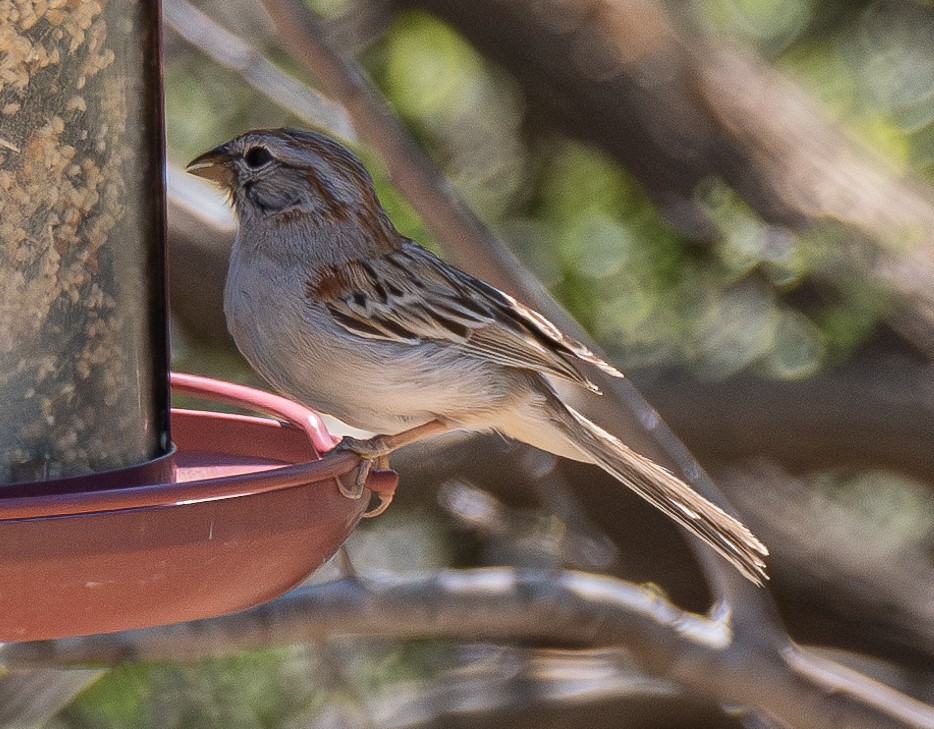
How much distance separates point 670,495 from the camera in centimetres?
327

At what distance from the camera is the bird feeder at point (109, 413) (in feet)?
6.15

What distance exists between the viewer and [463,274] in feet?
11.2

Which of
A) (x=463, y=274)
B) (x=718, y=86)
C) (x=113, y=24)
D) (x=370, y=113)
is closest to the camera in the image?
(x=113, y=24)

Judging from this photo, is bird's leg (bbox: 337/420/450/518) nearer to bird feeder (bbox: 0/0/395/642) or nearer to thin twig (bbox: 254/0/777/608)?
bird feeder (bbox: 0/0/395/642)

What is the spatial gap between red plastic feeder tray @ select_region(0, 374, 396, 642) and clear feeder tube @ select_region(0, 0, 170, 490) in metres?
0.15

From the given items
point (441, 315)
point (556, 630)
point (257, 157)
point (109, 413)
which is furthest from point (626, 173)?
point (109, 413)

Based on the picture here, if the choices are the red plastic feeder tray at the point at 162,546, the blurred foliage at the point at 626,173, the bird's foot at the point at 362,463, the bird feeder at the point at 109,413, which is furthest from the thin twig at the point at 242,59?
the red plastic feeder tray at the point at 162,546

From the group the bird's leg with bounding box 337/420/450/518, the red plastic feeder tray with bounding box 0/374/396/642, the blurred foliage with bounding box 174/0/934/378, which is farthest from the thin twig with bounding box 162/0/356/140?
the red plastic feeder tray with bounding box 0/374/396/642

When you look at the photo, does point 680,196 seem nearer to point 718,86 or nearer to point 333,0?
point 718,86

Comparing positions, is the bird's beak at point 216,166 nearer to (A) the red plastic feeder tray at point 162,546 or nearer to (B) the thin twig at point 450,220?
(B) the thin twig at point 450,220

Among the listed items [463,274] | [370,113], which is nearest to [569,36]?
[370,113]

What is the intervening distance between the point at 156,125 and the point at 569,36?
2686 millimetres

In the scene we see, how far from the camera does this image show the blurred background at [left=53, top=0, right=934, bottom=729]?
4.70 metres

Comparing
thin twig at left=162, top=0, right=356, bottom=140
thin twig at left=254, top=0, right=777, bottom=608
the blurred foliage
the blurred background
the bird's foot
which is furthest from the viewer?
the blurred foliage
